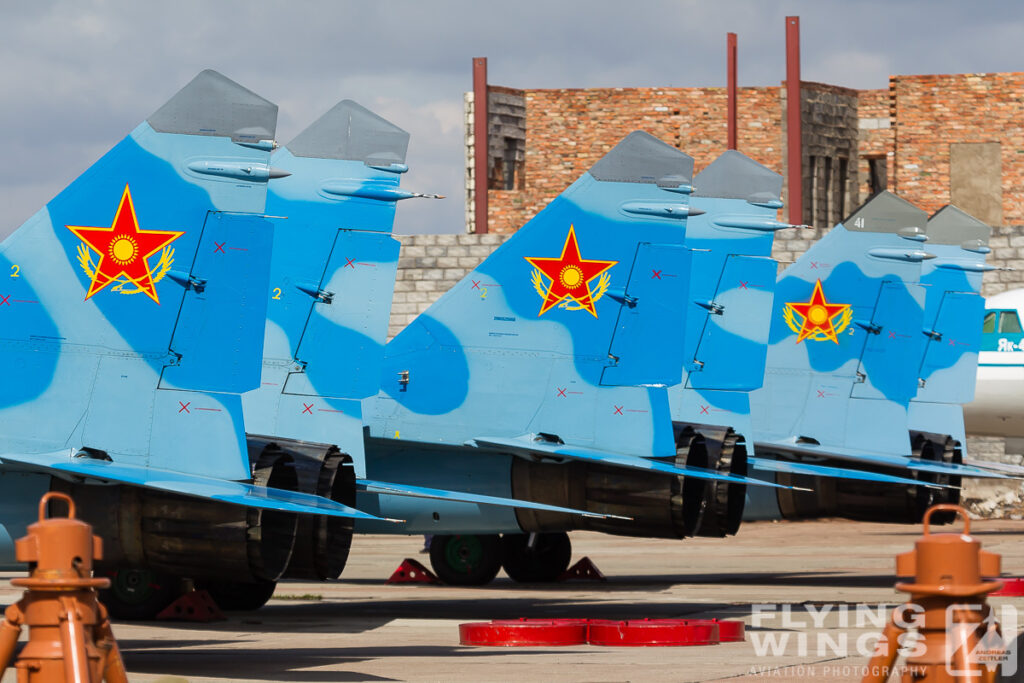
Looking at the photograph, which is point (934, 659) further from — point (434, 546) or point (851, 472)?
point (434, 546)

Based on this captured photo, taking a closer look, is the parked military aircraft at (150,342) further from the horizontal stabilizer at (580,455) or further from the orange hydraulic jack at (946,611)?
the orange hydraulic jack at (946,611)

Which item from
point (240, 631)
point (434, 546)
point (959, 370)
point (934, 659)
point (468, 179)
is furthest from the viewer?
point (468, 179)

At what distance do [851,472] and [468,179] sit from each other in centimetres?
2379

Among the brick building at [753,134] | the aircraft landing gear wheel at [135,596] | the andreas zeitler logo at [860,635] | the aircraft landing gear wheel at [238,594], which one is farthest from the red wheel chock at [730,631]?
the brick building at [753,134]

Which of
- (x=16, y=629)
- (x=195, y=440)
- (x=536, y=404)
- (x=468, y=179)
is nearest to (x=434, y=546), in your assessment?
(x=536, y=404)

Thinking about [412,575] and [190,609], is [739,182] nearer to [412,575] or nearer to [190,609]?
[412,575]

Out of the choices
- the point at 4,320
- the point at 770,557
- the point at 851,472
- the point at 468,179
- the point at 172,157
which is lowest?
the point at 770,557

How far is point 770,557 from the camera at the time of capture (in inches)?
855

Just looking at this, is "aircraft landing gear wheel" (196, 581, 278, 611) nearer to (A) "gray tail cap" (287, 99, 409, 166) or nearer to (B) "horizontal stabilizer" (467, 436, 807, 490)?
(B) "horizontal stabilizer" (467, 436, 807, 490)

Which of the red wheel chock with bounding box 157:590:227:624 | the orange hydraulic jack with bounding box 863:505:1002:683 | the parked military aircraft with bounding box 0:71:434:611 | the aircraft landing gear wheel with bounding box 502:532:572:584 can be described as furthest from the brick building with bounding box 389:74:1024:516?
the orange hydraulic jack with bounding box 863:505:1002:683

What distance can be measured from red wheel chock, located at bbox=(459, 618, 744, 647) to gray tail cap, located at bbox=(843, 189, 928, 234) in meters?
8.18

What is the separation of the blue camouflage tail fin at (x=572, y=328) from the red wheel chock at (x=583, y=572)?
4.78 metres

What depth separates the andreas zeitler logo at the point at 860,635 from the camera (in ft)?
15.9

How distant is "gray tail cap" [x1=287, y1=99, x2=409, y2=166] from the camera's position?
13.0 m
